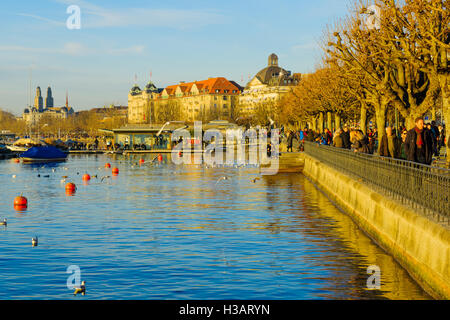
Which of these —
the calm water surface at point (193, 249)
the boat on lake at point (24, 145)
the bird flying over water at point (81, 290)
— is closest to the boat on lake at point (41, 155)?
the boat on lake at point (24, 145)

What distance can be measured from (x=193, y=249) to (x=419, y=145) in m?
6.91

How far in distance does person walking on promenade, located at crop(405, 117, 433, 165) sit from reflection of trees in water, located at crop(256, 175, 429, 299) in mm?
2734

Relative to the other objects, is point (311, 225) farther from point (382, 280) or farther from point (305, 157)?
point (305, 157)

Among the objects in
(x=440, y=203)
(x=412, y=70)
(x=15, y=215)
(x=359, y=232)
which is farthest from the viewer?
(x=412, y=70)

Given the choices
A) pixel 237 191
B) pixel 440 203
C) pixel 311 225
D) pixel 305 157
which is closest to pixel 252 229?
pixel 311 225

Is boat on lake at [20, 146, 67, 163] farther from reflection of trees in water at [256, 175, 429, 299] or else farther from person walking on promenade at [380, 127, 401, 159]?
person walking on promenade at [380, 127, 401, 159]

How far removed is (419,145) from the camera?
2127 cm

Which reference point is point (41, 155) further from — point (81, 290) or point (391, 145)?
point (81, 290)

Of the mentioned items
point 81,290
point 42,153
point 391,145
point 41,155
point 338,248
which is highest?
point 391,145

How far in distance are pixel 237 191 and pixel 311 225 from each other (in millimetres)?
15807

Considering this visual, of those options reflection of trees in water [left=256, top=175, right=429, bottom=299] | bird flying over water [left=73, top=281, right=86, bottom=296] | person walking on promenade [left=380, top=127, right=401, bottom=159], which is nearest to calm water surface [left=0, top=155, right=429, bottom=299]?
reflection of trees in water [left=256, top=175, right=429, bottom=299]

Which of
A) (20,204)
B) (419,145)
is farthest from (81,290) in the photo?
(20,204)
